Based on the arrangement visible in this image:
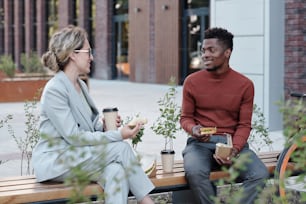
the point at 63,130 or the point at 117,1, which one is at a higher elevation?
the point at 117,1

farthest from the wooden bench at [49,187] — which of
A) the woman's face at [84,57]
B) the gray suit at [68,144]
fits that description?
the woman's face at [84,57]

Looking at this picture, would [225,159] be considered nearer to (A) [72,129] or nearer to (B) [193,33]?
(A) [72,129]

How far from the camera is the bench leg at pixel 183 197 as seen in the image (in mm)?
4340

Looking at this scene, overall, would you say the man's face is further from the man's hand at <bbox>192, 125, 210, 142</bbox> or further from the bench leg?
the bench leg

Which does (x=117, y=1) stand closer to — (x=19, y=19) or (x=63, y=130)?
(x=19, y=19)

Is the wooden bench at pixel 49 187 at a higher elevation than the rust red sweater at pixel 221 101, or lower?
lower

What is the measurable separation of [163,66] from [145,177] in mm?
20238

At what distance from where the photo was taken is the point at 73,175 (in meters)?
2.18

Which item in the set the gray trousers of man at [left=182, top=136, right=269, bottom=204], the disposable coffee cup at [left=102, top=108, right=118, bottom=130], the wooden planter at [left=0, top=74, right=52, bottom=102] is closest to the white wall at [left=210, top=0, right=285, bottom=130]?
the gray trousers of man at [left=182, top=136, right=269, bottom=204]

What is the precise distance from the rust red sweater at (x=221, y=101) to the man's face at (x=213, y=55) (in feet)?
0.25

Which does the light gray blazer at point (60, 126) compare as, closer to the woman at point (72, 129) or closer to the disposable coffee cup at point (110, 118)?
the woman at point (72, 129)

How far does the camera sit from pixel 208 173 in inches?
160

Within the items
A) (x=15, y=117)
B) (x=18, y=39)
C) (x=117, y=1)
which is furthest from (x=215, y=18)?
(x=18, y=39)

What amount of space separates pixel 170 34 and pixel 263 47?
526 inches
